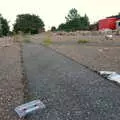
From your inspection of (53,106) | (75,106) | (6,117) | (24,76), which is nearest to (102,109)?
(75,106)

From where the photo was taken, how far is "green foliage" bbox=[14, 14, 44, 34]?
7538 cm

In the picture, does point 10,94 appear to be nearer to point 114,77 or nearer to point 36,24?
point 114,77

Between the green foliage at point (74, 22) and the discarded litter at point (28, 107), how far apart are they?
63313 millimetres

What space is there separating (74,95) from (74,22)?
2667 inches

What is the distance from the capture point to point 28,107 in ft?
21.3

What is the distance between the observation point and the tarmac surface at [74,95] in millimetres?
6031

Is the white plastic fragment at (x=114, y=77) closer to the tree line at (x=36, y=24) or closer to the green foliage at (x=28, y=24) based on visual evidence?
the tree line at (x=36, y=24)

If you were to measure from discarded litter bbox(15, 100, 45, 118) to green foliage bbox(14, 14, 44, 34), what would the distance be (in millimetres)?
68207

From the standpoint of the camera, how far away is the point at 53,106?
22.0ft

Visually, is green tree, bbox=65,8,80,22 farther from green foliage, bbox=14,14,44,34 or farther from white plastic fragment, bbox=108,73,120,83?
white plastic fragment, bbox=108,73,120,83

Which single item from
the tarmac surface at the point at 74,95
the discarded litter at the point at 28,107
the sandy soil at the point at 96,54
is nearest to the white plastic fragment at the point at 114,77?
the tarmac surface at the point at 74,95

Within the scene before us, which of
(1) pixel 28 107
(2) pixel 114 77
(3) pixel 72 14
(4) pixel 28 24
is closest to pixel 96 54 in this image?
(2) pixel 114 77

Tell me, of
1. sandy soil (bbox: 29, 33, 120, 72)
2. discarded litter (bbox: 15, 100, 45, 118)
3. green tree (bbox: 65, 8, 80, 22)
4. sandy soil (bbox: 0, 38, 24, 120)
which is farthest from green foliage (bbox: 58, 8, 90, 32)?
discarded litter (bbox: 15, 100, 45, 118)

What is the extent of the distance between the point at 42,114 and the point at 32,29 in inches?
2787
